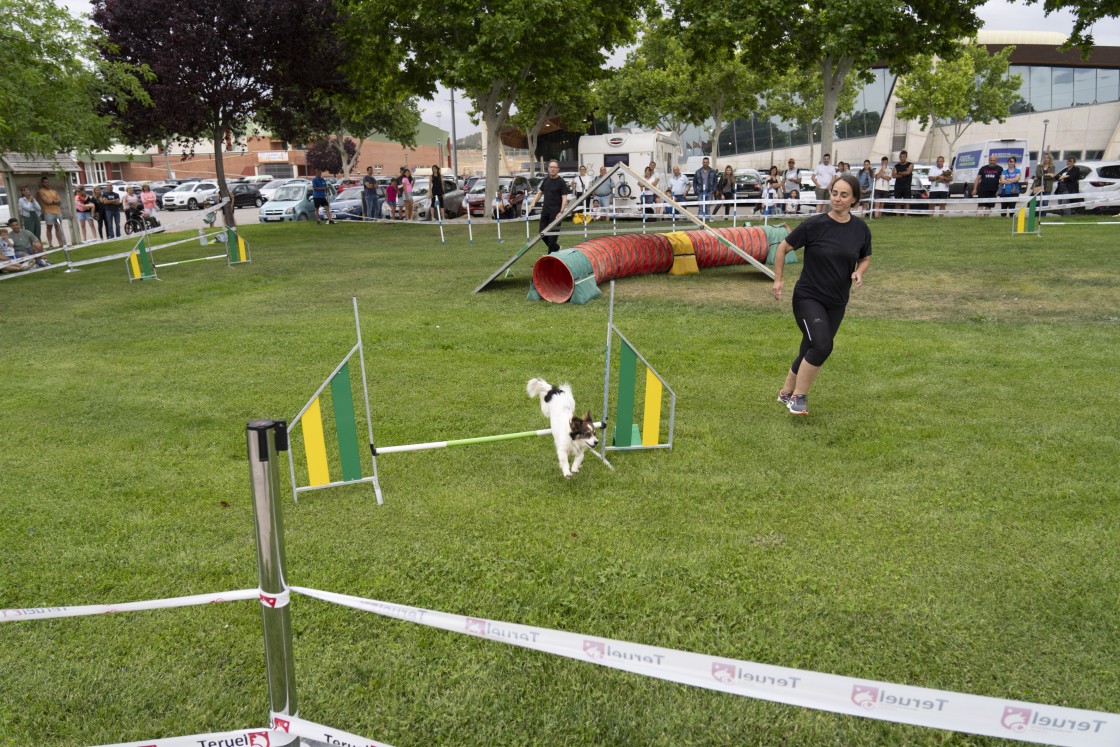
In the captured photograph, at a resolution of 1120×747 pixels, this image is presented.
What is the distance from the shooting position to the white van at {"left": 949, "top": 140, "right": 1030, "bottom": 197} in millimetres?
29859

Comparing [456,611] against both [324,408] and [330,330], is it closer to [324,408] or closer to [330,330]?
[324,408]

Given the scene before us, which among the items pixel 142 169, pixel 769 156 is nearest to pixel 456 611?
pixel 769 156

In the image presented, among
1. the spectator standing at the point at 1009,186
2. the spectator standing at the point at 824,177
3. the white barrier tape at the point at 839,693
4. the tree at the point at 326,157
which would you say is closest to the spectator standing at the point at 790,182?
the spectator standing at the point at 824,177

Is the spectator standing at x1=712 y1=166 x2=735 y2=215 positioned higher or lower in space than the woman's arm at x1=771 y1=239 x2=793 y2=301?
higher

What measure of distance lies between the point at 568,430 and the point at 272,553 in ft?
9.79

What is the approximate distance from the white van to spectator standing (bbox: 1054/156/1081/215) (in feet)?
12.5

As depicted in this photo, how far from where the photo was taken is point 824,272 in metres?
6.45

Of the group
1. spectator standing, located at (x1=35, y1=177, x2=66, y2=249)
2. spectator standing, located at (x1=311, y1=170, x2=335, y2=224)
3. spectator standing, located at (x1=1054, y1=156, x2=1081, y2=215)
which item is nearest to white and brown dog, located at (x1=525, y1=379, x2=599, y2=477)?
spectator standing, located at (x1=35, y1=177, x2=66, y2=249)

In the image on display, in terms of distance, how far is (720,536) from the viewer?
4.57 m

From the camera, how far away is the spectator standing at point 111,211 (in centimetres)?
2462

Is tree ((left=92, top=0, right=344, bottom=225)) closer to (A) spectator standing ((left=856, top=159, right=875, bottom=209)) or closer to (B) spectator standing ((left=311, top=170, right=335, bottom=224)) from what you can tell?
(B) spectator standing ((left=311, top=170, right=335, bottom=224))

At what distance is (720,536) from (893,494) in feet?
4.50

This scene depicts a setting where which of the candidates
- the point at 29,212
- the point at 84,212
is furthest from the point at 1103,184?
the point at 84,212

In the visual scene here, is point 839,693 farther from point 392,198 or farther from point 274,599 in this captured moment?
point 392,198
